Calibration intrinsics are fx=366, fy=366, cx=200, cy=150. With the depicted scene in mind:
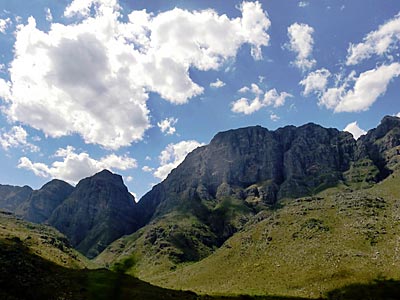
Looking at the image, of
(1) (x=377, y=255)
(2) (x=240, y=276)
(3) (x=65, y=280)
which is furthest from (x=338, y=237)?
(3) (x=65, y=280)

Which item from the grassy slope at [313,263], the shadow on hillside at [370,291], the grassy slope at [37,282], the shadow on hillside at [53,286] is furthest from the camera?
the grassy slope at [313,263]

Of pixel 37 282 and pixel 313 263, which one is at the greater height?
pixel 313 263

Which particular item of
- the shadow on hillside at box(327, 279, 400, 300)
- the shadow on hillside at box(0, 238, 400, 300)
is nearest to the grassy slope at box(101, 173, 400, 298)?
the shadow on hillside at box(327, 279, 400, 300)

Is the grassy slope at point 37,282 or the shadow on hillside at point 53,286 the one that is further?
the shadow on hillside at point 53,286

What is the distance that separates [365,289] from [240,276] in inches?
2390

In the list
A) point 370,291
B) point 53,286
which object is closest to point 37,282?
point 53,286

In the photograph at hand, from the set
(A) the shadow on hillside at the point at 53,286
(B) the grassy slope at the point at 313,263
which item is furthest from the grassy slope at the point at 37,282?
(B) the grassy slope at the point at 313,263

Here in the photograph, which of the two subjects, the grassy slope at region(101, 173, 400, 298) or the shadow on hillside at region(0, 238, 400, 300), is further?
the grassy slope at region(101, 173, 400, 298)

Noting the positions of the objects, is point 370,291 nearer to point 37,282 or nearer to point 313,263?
point 313,263

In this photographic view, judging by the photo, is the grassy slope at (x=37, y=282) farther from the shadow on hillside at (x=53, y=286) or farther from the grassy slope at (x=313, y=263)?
the grassy slope at (x=313, y=263)

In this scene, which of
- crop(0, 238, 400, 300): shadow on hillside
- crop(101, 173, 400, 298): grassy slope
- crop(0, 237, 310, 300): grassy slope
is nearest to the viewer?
crop(0, 237, 310, 300): grassy slope

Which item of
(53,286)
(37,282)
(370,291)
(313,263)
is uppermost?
(313,263)

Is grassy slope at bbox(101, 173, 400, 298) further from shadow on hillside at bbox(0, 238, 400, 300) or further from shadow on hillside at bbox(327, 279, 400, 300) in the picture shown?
shadow on hillside at bbox(0, 238, 400, 300)

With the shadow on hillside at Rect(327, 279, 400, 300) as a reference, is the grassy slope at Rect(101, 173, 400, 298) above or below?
above
